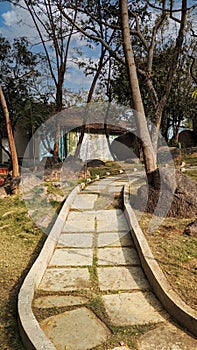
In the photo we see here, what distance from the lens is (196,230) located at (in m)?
4.57

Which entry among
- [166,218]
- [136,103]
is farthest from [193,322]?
[136,103]

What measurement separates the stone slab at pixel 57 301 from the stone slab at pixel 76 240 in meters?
1.43

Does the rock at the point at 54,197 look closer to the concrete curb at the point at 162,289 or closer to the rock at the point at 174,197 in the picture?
the rock at the point at 174,197

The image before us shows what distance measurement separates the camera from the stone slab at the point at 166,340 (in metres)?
2.44

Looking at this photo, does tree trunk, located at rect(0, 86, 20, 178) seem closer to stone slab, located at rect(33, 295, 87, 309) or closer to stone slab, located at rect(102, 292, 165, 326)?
stone slab, located at rect(33, 295, 87, 309)

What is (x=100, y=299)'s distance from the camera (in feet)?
10.3

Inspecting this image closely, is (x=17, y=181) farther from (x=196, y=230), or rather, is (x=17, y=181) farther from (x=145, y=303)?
(x=145, y=303)

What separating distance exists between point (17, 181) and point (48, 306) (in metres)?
5.85

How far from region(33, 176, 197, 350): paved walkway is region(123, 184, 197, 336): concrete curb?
0.07 m

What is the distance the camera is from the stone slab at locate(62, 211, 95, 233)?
5371 mm

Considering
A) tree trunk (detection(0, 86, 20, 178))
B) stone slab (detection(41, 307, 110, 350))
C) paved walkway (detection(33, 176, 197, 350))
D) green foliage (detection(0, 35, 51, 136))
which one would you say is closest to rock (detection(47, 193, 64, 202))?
tree trunk (detection(0, 86, 20, 178))

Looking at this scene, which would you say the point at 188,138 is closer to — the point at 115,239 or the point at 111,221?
the point at 111,221

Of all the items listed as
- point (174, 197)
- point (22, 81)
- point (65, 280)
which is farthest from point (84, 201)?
point (22, 81)

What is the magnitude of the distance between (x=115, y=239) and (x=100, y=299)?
68.2 inches
